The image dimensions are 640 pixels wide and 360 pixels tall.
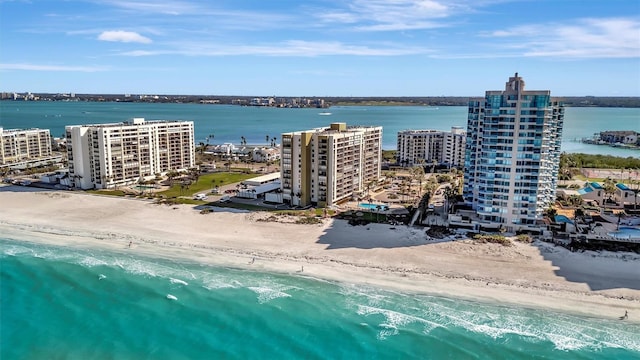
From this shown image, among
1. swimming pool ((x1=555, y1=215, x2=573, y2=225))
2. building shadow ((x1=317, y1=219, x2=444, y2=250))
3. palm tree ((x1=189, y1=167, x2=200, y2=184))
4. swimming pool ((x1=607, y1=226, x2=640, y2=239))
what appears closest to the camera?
building shadow ((x1=317, y1=219, x2=444, y2=250))

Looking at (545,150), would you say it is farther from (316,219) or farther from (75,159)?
(75,159)

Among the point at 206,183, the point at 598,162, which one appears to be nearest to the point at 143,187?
the point at 206,183

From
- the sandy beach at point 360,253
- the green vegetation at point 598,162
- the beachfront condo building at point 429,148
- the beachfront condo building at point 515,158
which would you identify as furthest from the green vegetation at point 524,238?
the green vegetation at point 598,162

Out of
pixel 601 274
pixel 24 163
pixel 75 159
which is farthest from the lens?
pixel 24 163

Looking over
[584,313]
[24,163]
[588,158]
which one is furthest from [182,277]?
[588,158]

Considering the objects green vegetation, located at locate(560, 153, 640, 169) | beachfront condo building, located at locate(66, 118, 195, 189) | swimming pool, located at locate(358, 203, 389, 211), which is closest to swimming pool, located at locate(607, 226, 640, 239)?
swimming pool, located at locate(358, 203, 389, 211)

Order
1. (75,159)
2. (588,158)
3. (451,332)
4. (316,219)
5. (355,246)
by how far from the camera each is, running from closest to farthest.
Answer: (451,332), (355,246), (316,219), (75,159), (588,158)

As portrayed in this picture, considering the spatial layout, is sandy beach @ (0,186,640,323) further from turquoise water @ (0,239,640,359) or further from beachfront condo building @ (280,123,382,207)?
beachfront condo building @ (280,123,382,207)
